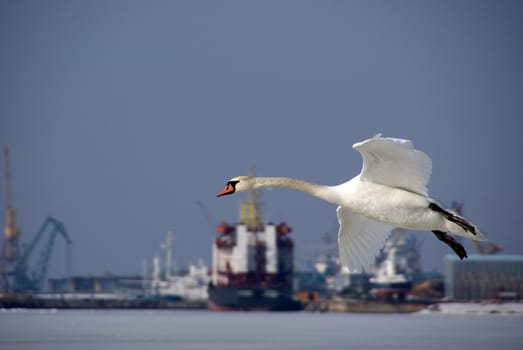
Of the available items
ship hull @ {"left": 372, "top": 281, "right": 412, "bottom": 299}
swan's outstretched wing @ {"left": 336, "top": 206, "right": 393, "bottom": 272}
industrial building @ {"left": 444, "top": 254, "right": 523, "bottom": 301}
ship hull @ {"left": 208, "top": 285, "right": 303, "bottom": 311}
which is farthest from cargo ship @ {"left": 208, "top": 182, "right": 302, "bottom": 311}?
swan's outstretched wing @ {"left": 336, "top": 206, "right": 393, "bottom": 272}

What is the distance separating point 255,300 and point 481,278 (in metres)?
Answer: 37.2

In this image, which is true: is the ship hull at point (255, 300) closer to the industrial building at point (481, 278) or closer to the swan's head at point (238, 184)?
the industrial building at point (481, 278)

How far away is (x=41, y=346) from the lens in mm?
56625

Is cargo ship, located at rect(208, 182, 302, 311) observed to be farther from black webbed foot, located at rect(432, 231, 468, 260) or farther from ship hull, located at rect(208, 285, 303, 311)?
black webbed foot, located at rect(432, 231, 468, 260)

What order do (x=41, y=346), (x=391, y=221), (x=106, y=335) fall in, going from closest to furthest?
(x=391, y=221) < (x=41, y=346) < (x=106, y=335)

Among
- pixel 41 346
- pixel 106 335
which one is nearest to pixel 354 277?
pixel 106 335

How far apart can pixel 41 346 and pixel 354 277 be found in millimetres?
126176

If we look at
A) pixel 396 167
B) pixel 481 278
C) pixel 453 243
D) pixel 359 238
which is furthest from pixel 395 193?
pixel 481 278

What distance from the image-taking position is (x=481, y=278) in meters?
161

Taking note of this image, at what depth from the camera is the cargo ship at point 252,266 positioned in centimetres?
14100

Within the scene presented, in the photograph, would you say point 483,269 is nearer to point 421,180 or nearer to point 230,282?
point 230,282

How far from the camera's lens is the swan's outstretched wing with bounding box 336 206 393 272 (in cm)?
1950

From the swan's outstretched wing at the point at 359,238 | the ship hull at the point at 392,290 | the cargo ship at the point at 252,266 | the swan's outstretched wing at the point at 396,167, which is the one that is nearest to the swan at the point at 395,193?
the swan's outstretched wing at the point at 396,167

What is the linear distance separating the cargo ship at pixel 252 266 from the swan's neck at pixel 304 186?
397ft
